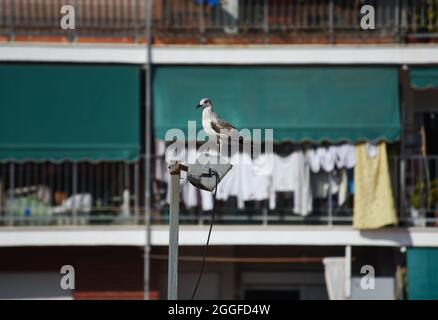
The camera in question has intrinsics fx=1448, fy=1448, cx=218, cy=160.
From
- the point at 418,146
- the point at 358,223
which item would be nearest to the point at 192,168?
the point at 358,223

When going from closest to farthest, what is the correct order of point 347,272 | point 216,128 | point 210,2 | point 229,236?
1. point 216,128
2. point 229,236
3. point 347,272
4. point 210,2

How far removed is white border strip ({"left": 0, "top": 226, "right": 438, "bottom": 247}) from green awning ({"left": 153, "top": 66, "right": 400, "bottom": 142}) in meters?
1.17

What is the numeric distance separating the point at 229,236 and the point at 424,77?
318 cm

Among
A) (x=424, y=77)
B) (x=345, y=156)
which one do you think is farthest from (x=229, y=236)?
(x=424, y=77)

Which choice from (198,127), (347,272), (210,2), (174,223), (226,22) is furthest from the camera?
(226,22)

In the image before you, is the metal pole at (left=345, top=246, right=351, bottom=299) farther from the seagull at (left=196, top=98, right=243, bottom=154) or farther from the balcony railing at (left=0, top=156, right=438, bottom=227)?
the seagull at (left=196, top=98, right=243, bottom=154)

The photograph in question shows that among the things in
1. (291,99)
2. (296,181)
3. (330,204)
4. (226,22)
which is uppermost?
(226,22)

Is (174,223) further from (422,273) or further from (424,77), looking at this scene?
(424,77)

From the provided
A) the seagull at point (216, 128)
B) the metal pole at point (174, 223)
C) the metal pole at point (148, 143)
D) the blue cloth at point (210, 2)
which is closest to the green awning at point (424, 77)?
the blue cloth at point (210, 2)

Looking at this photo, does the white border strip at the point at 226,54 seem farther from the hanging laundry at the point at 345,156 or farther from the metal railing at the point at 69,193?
the metal railing at the point at 69,193

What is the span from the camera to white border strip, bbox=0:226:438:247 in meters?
18.0

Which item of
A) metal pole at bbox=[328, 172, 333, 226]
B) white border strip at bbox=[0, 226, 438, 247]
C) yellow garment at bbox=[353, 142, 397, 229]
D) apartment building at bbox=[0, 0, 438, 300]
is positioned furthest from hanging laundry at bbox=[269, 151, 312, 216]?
yellow garment at bbox=[353, 142, 397, 229]

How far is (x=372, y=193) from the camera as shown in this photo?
18.1m

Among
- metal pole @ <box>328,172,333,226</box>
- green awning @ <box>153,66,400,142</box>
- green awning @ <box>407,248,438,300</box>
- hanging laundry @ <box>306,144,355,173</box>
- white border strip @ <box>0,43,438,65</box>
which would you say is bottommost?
green awning @ <box>407,248,438,300</box>
